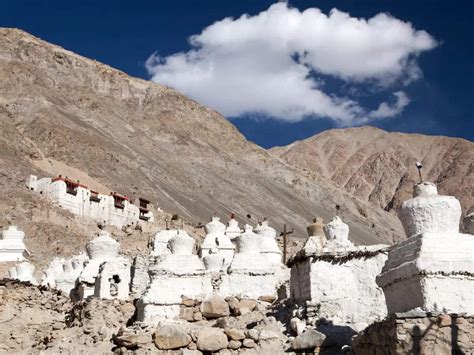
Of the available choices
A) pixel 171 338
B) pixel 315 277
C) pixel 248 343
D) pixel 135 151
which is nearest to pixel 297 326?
pixel 248 343

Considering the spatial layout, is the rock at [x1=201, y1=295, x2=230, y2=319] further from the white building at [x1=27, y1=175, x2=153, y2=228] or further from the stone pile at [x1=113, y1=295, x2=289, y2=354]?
the white building at [x1=27, y1=175, x2=153, y2=228]

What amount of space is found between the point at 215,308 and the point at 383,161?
151 metres

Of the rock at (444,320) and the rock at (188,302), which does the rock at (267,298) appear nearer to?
the rock at (188,302)

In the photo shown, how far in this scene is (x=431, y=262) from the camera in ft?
30.2

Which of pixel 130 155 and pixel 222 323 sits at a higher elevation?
pixel 130 155

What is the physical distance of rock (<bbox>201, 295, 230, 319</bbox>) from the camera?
15117 millimetres

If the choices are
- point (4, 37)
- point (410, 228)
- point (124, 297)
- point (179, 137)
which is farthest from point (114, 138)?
point (410, 228)

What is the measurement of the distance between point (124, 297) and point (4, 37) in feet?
363

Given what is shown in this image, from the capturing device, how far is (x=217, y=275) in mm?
17141

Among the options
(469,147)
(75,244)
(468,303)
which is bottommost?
(468,303)

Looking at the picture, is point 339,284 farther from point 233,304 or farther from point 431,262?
point 431,262

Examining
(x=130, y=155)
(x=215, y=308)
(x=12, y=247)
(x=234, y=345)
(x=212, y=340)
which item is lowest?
(x=234, y=345)

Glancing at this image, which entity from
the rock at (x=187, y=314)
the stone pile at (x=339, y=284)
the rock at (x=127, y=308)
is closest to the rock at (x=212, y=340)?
the stone pile at (x=339, y=284)

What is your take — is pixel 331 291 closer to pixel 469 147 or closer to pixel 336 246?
pixel 336 246
